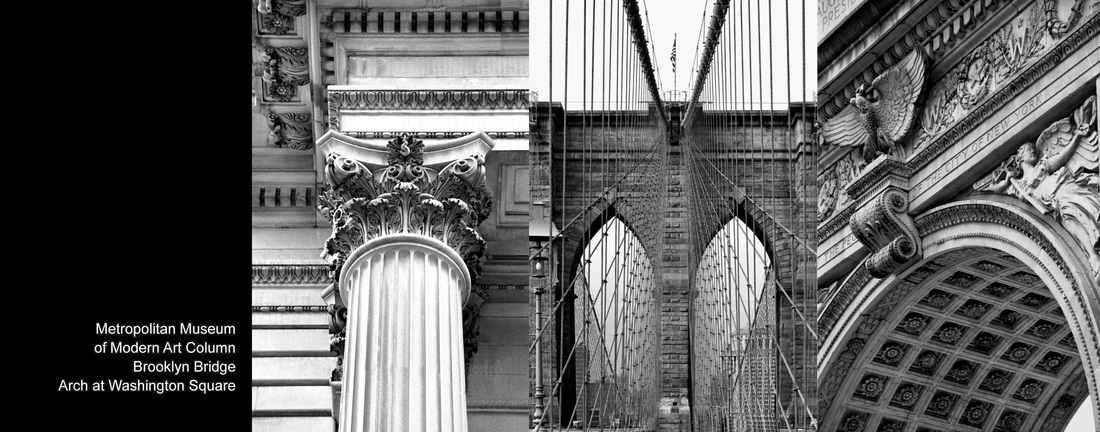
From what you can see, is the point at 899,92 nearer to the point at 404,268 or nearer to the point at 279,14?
the point at 279,14

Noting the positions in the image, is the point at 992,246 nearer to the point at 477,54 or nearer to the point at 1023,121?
the point at 1023,121

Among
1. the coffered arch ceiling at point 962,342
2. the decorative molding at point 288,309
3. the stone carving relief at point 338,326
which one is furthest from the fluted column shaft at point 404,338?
the coffered arch ceiling at point 962,342

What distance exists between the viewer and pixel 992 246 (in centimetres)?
1337

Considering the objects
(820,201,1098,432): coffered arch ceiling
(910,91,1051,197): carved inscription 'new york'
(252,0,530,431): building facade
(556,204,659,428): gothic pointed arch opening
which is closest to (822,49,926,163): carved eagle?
(910,91,1051,197): carved inscription 'new york'

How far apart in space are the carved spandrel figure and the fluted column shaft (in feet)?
17.1

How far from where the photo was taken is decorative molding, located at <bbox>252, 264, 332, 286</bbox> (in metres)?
11.7

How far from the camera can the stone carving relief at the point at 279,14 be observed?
9281mm

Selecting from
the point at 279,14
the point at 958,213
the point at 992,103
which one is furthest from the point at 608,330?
the point at 958,213

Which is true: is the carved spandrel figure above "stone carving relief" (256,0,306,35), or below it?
below

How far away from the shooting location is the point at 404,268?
8.63 metres

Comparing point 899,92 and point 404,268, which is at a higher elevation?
point 899,92

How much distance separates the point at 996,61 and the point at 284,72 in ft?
20.0

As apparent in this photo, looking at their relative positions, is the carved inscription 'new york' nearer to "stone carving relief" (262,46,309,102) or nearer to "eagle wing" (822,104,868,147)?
"eagle wing" (822,104,868,147)

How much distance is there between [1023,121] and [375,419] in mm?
6820
